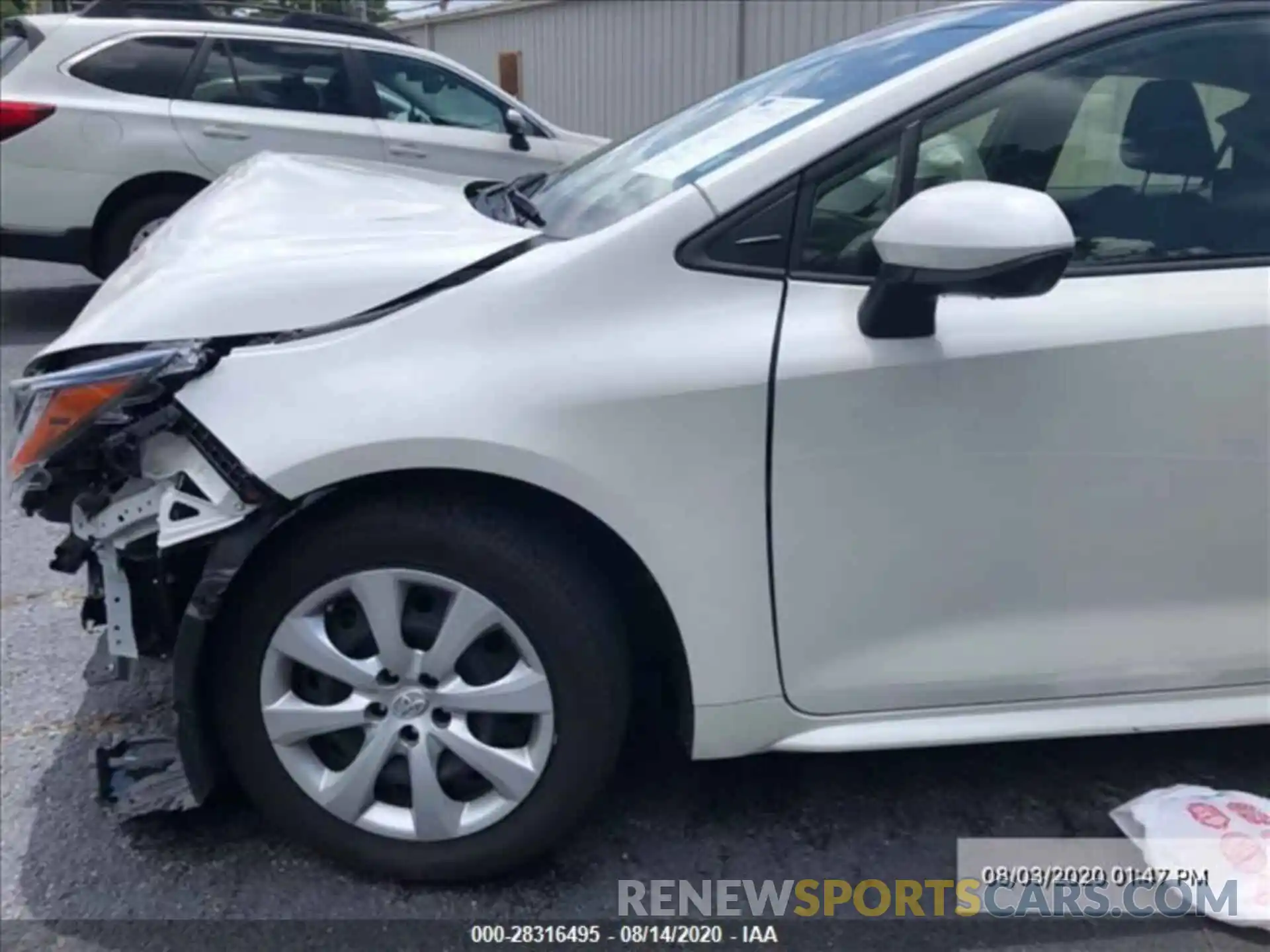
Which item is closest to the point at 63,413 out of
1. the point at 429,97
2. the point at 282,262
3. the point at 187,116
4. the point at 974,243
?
the point at 282,262

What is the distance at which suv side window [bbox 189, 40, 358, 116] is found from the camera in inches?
274

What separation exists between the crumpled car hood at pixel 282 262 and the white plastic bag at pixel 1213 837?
1730mm

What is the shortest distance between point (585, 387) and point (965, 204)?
2.30ft

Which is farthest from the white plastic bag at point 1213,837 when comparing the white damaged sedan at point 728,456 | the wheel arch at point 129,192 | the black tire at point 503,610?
the wheel arch at point 129,192

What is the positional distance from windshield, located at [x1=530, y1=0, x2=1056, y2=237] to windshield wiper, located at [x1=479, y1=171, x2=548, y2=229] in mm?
24

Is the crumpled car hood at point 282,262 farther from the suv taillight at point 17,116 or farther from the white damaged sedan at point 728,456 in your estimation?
the suv taillight at point 17,116

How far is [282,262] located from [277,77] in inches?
215

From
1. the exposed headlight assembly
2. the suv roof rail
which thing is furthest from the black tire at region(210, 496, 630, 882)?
the suv roof rail

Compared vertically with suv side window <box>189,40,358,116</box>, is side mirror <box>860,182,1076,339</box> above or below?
above

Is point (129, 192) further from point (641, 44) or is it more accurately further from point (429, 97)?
point (641, 44)

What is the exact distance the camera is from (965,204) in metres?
1.98

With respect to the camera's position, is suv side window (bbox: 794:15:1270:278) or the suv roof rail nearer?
suv side window (bbox: 794:15:1270:278)

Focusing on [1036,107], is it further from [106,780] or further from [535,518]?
[106,780]

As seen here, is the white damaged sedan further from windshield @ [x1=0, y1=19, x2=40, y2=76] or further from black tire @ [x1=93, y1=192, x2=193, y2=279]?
windshield @ [x1=0, y1=19, x2=40, y2=76]
